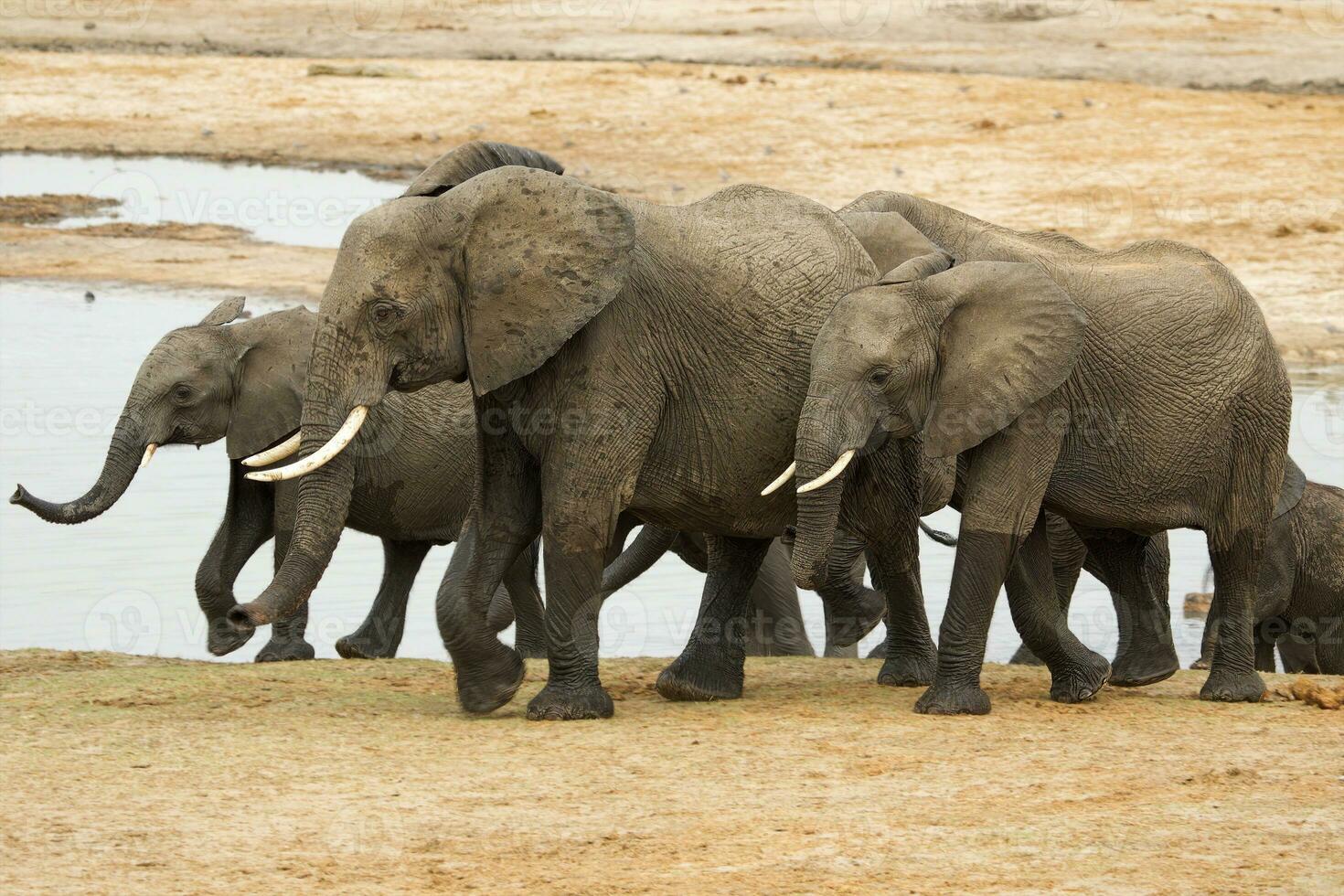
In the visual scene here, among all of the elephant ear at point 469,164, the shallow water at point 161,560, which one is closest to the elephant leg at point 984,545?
the elephant ear at point 469,164

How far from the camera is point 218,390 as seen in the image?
989cm

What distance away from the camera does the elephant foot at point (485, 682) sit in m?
7.95

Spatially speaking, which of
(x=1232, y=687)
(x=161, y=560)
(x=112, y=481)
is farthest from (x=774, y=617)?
(x=161, y=560)

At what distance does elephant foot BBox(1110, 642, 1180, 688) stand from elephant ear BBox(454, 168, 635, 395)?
2.64m

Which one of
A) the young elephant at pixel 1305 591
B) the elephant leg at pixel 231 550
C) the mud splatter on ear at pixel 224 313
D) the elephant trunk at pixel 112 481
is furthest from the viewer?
the young elephant at pixel 1305 591

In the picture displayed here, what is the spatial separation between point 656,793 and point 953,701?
62.2 inches

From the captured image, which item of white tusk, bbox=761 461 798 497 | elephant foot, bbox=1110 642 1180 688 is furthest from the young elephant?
white tusk, bbox=761 461 798 497

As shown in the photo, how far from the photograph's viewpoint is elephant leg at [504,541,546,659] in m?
10.3

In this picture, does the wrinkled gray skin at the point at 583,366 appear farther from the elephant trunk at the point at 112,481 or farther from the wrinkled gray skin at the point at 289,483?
the wrinkled gray skin at the point at 289,483

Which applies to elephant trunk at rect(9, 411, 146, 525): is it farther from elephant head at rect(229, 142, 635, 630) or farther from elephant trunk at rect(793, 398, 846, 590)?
elephant trunk at rect(793, 398, 846, 590)

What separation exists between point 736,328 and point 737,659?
1263mm

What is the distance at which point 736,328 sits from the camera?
8.09m

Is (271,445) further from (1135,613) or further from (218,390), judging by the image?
(1135,613)

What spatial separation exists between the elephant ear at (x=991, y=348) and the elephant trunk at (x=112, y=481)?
3531mm
